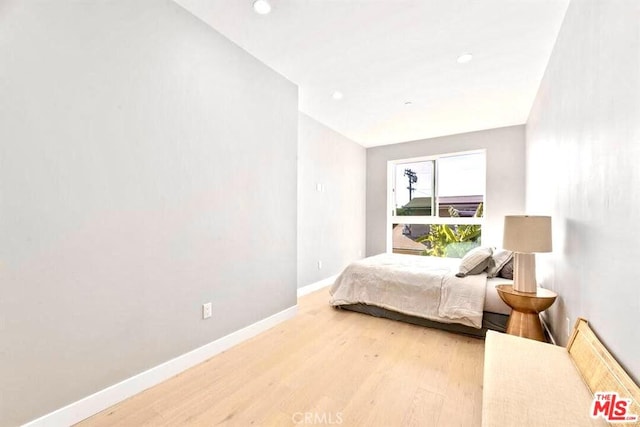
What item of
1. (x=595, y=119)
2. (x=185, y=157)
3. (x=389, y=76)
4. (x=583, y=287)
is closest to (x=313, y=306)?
(x=185, y=157)

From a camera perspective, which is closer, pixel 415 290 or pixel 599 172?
pixel 599 172

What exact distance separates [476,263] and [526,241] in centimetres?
100

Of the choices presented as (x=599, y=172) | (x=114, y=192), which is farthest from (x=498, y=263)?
(x=114, y=192)

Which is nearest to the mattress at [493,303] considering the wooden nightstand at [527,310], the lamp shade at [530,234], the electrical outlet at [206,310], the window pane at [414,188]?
the wooden nightstand at [527,310]

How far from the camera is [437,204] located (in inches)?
207

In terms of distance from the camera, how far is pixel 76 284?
60.0 inches

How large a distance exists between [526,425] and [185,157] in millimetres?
2369

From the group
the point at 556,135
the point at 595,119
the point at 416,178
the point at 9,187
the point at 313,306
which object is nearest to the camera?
the point at 9,187

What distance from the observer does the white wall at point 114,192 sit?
1.35 metres

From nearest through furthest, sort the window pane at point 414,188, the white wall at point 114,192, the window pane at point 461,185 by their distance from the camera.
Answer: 1. the white wall at point 114,192
2. the window pane at point 461,185
3. the window pane at point 414,188

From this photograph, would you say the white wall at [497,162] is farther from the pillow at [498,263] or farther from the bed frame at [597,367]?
the bed frame at [597,367]

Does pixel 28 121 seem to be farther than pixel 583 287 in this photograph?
No

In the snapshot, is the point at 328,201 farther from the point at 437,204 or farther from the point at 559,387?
the point at 559,387

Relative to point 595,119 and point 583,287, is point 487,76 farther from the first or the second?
point 583,287
